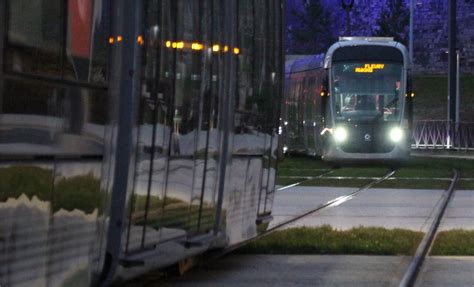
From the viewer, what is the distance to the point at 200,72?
9.62 meters

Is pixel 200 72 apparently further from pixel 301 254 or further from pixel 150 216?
pixel 301 254

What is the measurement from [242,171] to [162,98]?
3.38 m

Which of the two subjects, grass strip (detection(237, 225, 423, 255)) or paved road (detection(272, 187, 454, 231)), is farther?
paved road (detection(272, 187, 454, 231))

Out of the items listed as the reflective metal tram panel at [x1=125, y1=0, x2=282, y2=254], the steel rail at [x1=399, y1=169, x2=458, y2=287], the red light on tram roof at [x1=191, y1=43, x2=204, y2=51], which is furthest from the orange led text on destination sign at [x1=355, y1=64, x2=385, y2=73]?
the red light on tram roof at [x1=191, y1=43, x2=204, y2=51]

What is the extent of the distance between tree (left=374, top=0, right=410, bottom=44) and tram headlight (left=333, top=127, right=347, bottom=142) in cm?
7129

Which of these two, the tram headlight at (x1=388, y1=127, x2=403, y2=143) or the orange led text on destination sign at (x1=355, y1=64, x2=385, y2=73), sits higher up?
the orange led text on destination sign at (x1=355, y1=64, x2=385, y2=73)

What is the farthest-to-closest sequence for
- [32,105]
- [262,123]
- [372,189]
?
[372,189] → [262,123] → [32,105]

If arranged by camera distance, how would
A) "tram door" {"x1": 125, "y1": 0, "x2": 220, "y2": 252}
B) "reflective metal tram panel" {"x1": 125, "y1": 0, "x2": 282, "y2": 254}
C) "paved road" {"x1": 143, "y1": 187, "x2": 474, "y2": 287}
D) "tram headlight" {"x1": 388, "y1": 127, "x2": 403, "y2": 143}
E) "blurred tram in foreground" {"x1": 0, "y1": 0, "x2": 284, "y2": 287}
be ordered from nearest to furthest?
"blurred tram in foreground" {"x1": 0, "y1": 0, "x2": 284, "y2": 287}
"tram door" {"x1": 125, "y1": 0, "x2": 220, "y2": 252}
"reflective metal tram panel" {"x1": 125, "y1": 0, "x2": 282, "y2": 254}
"paved road" {"x1": 143, "y1": 187, "x2": 474, "y2": 287}
"tram headlight" {"x1": 388, "y1": 127, "x2": 403, "y2": 143}

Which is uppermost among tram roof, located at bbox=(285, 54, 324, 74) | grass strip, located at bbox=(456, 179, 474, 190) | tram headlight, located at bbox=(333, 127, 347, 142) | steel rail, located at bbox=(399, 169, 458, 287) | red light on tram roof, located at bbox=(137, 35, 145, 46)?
tram roof, located at bbox=(285, 54, 324, 74)

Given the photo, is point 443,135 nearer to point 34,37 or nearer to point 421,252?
point 421,252

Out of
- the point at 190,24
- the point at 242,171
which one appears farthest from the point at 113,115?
the point at 242,171

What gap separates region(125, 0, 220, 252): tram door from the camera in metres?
8.04

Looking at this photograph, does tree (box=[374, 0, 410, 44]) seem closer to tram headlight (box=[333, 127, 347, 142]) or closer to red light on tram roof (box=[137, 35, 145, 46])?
tram headlight (box=[333, 127, 347, 142])

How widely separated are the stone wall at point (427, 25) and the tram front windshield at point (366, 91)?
74007 mm
